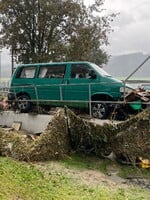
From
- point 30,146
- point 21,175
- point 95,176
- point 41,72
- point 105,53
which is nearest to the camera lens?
point 21,175

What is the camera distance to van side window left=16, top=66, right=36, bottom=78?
16.6 metres

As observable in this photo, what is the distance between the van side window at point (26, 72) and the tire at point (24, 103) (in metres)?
0.76

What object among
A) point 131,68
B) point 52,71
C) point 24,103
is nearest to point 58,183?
point 52,71

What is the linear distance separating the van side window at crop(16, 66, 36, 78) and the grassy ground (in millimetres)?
4379

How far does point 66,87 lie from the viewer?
50.8 ft

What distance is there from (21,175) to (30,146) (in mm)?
2832

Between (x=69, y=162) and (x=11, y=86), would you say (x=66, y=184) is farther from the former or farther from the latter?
(x=11, y=86)

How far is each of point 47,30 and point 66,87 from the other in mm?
13776

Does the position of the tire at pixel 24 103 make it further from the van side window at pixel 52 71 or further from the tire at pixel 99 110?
the tire at pixel 99 110

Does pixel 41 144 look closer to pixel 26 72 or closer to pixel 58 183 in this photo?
pixel 58 183

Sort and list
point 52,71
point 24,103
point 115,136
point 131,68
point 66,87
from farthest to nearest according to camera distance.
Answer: point 131,68 < point 24,103 < point 52,71 < point 66,87 < point 115,136

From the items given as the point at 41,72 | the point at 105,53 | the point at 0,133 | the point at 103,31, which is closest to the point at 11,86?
the point at 41,72

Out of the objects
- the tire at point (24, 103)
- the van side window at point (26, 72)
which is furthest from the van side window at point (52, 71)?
the tire at point (24, 103)

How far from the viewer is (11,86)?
16859 mm
